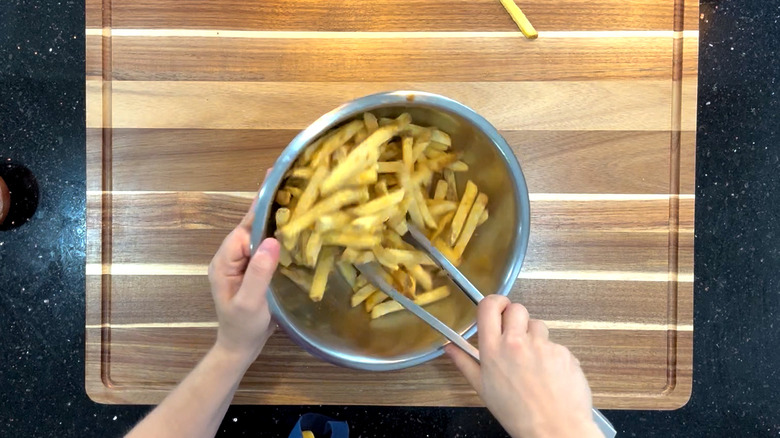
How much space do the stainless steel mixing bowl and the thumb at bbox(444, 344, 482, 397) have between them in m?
0.05

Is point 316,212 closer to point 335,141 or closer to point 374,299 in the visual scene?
point 335,141

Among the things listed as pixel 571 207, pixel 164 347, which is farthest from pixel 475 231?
pixel 164 347

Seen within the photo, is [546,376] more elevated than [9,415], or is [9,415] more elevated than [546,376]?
[546,376]

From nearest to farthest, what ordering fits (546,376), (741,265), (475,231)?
(546,376), (475,231), (741,265)

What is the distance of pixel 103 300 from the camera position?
3.96 feet

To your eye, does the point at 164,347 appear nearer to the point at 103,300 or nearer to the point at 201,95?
the point at 103,300

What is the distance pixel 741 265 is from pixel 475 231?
0.67m

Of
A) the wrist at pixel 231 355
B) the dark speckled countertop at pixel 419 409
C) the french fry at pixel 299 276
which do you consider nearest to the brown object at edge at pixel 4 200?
the dark speckled countertop at pixel 419 409

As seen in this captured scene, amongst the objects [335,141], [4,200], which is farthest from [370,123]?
[4,200]

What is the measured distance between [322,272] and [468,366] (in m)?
0.29

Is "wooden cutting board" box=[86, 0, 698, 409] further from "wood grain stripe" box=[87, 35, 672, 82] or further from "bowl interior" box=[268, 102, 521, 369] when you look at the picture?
"bowl interior" box=[268, 102, 521, 369]

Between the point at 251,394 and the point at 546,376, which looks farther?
the point at 251,394

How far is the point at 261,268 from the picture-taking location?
3.03ft

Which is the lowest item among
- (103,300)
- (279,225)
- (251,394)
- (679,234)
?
(251,394)
